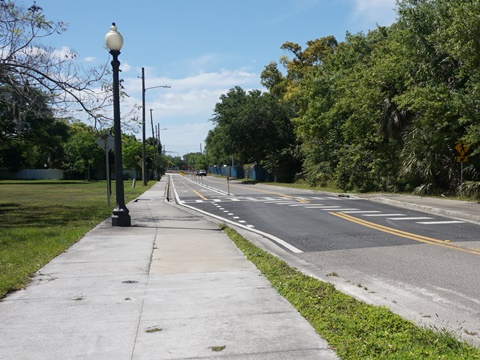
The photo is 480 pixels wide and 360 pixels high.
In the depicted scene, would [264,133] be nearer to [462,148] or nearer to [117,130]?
[462,148]

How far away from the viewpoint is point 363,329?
4.29m

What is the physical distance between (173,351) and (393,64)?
24332 mm

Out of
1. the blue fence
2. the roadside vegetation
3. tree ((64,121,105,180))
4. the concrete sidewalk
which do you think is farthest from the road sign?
tree ((64,121,105,180))

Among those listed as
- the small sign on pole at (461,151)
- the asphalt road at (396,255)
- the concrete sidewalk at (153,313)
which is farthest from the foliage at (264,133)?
the concrete sidewalk at (153,313)

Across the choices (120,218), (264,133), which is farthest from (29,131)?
(120,218)

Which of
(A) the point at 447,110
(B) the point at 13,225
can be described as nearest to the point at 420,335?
(B) the point at 13,225

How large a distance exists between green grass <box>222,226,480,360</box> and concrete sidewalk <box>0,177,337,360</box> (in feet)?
0.48

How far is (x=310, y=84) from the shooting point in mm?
38312

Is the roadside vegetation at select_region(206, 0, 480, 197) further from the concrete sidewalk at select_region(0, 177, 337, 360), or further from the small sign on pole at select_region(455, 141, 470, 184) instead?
the concrete sidewalk at select_region(0, 177, 337, 360)

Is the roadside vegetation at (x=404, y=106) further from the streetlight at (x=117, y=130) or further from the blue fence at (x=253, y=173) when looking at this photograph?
the blue fence at (x=253, y=173)

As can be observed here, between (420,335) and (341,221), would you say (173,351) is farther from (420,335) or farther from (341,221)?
(341,221)

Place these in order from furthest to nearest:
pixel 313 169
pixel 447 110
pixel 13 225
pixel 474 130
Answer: pixel 313 169 → pixel 447 110 → pixel 474 130 → pixel 13 225

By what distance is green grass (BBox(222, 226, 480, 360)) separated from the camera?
3758 mm

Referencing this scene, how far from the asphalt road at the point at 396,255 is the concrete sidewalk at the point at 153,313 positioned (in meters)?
1.39
